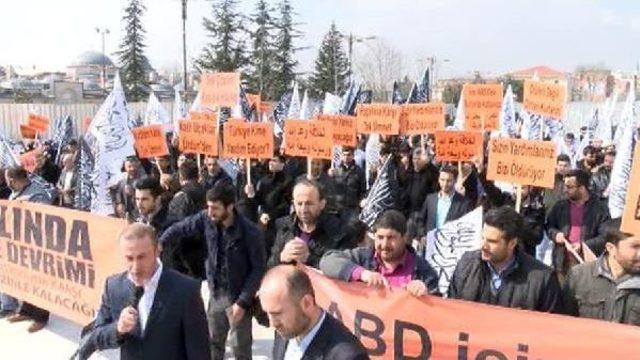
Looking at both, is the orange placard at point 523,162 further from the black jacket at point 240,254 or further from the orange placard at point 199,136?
the orange placard at point 199,136

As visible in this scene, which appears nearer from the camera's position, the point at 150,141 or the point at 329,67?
the point at 150,141

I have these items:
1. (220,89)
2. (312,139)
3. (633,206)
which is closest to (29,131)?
(220,89)

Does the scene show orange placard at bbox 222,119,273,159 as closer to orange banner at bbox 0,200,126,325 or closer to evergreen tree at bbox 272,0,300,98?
orange banner at bbox 0,200,126,325

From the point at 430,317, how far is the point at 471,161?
190 inches

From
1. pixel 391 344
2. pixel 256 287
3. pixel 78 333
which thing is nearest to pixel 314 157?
pixel 78 333

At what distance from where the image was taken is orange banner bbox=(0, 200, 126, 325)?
639 cm

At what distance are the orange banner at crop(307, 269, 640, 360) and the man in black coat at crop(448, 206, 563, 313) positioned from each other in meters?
0.12

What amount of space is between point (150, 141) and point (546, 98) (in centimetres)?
529

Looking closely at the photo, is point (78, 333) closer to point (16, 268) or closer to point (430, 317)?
point (16, 268)

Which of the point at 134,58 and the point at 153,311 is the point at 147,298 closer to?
the point at 153,311

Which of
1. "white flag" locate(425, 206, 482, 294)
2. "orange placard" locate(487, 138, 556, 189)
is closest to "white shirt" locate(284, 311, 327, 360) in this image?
"white flag" locate(425, 206, 482, 294)

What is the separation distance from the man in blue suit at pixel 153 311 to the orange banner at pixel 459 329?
1.18 metres

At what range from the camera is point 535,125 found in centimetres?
1508

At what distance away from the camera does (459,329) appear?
422 cm
